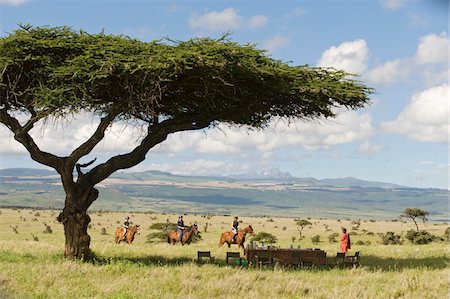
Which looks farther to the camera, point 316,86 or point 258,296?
point 316,86

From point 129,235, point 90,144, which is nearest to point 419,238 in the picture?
point 129,235

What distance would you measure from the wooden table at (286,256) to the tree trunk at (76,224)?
6.67 m

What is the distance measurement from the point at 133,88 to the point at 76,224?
626cm

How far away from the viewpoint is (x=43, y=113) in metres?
23.7

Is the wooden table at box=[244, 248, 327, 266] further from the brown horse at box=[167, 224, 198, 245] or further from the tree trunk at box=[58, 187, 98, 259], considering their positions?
the brown horse at box=[167, 224, 198, 245]

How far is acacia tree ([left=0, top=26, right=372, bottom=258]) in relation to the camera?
22547 millimetres

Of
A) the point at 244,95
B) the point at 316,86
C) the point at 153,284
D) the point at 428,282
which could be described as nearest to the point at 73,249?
the point at 153,284

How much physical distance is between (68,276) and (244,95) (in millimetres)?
10332

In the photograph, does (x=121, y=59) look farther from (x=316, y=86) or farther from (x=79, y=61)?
(x=316, y=86)

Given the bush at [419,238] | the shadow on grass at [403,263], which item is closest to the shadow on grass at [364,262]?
the shadow on grass at [403,263]

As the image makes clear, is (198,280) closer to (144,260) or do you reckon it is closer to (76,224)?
(144,260)

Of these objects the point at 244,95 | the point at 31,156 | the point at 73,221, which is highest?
the point at 244,95

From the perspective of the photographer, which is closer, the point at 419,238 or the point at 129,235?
the point at 129,235

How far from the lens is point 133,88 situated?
76.7 ft
